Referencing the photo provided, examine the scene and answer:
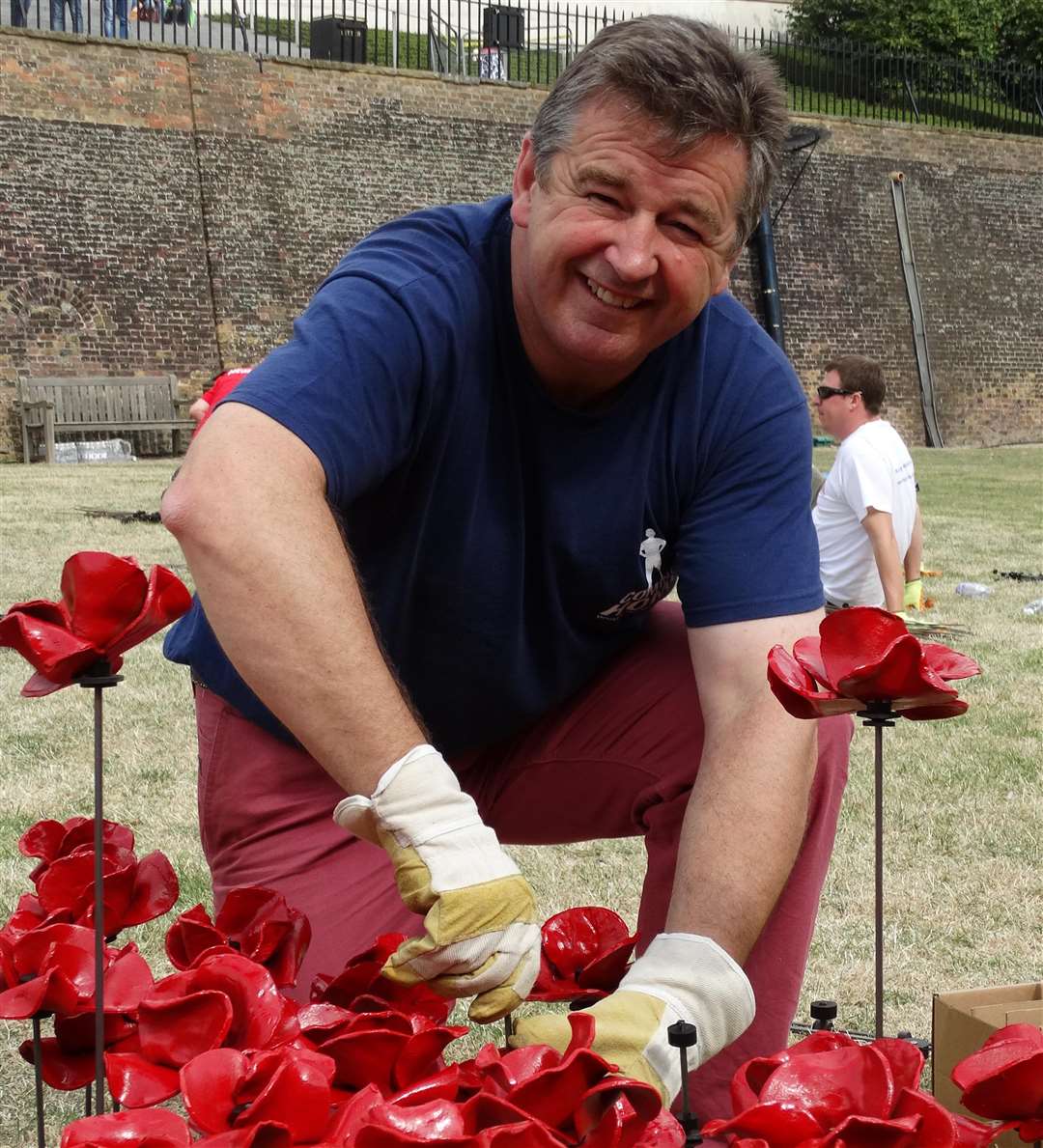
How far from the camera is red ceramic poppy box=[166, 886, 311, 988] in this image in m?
1.61

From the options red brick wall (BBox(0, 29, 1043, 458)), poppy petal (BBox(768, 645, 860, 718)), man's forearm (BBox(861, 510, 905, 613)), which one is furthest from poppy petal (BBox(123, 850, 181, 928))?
red brick wall (BBox(0, 29, 1043, 458))

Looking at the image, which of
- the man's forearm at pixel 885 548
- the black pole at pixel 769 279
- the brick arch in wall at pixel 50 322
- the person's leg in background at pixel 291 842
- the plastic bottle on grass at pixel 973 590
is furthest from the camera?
the black pole at pixel 769 279

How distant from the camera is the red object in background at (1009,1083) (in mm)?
1266

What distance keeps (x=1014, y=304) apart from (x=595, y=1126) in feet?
86.0

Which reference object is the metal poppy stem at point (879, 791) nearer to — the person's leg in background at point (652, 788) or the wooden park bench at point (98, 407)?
the person's leg in background at point (652, 788)

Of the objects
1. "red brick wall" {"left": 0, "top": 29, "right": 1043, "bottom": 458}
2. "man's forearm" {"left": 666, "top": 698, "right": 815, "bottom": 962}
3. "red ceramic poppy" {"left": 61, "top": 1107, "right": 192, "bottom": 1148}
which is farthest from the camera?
"red brick wall" {"left": 0, "top": 29, "right": 1043, "bottom": 458}

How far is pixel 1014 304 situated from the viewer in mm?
25516

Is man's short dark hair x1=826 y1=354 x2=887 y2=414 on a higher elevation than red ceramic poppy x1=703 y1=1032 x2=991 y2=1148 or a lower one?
lower

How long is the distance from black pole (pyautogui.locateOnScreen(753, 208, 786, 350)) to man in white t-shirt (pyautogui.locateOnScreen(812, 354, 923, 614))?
607 inches

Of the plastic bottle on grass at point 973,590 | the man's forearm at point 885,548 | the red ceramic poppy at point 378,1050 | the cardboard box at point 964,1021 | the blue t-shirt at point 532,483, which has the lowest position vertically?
the plastic bottle on grass at point 973,590

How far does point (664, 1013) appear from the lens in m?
1.68

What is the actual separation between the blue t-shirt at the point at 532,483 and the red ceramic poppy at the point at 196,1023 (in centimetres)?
81

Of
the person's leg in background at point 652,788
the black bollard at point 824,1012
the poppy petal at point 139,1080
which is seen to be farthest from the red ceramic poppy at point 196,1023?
the person's leg in background at point 652,788

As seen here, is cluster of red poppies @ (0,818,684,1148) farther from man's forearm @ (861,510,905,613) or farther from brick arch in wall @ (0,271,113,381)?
brick arch in wall @ (0,271,113,381)
